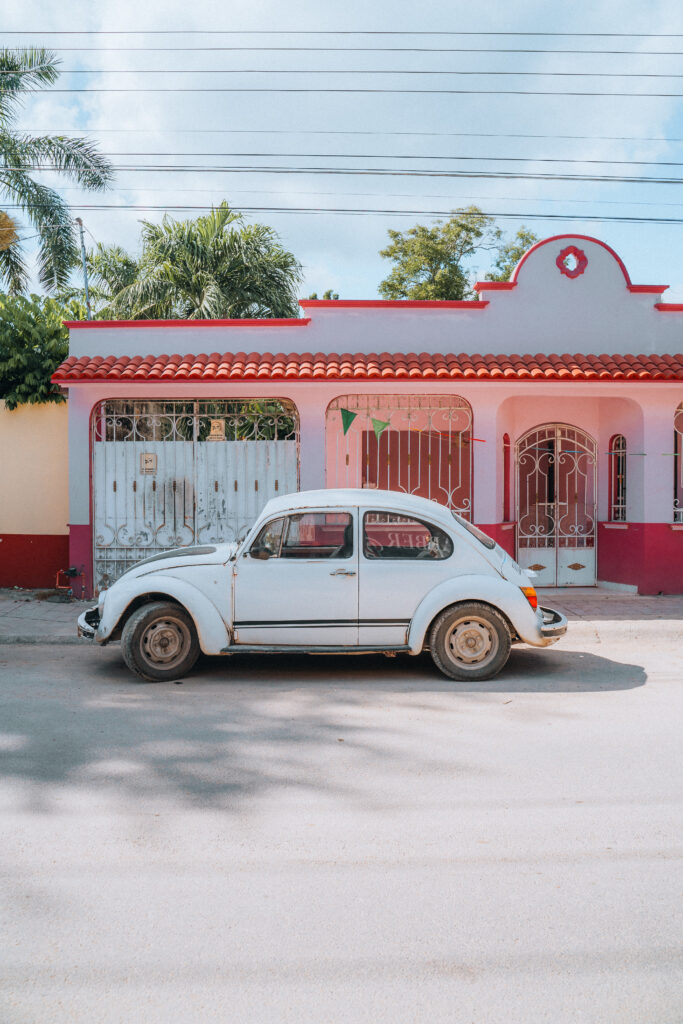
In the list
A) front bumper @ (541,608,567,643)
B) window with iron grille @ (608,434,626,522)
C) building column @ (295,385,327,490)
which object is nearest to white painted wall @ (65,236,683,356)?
building column @ (295,385,327,490)

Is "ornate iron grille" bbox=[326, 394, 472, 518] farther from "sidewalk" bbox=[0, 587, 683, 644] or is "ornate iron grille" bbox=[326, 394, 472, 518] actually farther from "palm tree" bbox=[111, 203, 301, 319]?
"palm tree" bbox=[111, 203, 301, 319]

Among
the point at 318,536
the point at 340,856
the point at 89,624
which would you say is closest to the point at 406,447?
the point at 318,536

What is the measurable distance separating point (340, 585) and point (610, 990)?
4.24m

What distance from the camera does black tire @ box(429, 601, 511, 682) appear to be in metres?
6.54

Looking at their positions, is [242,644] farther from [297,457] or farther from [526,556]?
[526,556]


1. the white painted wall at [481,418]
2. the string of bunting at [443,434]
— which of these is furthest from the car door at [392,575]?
the white painted wall at [481,418]

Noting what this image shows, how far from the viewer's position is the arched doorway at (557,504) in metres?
12.6

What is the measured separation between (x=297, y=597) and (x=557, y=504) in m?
7.15

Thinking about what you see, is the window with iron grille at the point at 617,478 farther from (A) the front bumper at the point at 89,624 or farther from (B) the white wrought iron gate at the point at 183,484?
(A) the front bumper at the point at 89,624

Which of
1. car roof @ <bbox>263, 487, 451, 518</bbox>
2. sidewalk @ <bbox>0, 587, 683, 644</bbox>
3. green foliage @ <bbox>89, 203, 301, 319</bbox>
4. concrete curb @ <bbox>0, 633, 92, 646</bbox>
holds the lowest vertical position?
concrete curb @ <bbox>0, 633, 92, 646</bbox>

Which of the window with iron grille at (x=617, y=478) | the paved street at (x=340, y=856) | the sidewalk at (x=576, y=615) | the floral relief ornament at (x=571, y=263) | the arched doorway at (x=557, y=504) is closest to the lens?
the paved street at (x=340, y=856)

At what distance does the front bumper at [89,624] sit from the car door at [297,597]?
4.14 feet

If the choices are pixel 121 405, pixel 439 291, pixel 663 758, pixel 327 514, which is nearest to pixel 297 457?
pixel 121 405

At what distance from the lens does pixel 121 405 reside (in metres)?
11.7
